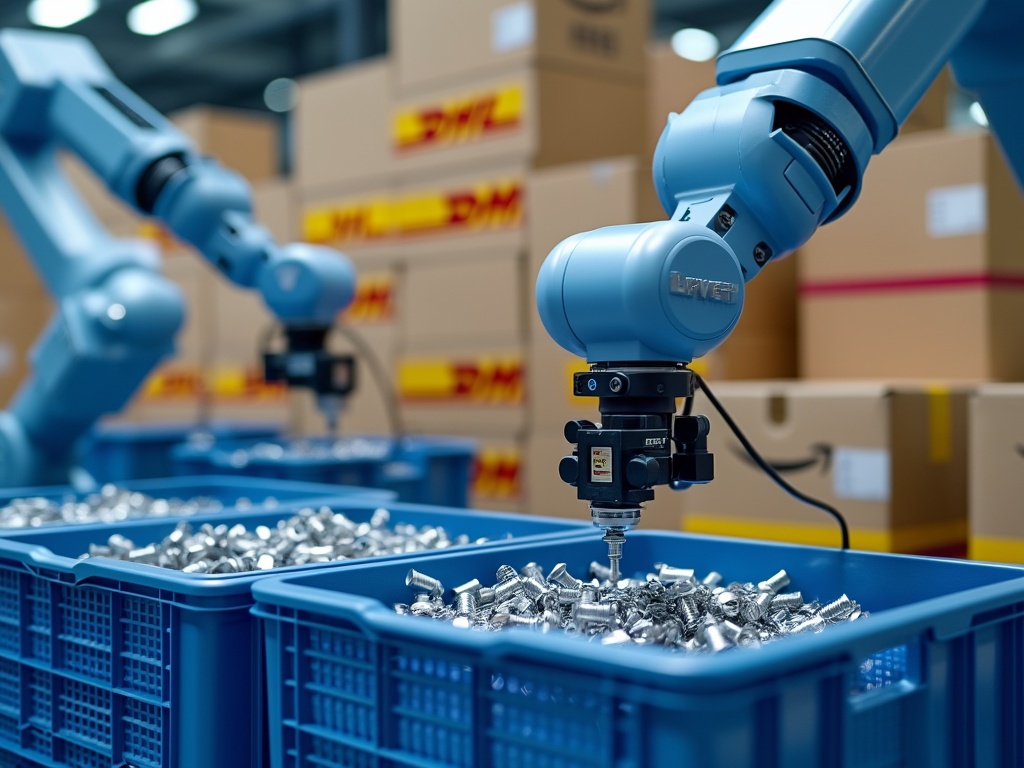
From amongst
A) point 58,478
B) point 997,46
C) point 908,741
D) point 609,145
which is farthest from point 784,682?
point 609,145

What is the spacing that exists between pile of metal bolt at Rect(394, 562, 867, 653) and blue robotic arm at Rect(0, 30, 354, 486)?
4.08 ft

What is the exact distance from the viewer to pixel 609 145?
3.47m

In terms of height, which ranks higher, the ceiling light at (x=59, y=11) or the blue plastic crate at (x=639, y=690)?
the ceiling light at (x=59, y=11)

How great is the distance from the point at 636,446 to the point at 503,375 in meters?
2.26

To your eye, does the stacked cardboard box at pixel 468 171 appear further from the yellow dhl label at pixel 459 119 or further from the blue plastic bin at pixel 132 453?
the blue plastic bin at pixel 132 453

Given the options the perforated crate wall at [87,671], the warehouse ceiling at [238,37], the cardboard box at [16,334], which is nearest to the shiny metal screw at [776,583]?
the perforated crate wall at [87,671]

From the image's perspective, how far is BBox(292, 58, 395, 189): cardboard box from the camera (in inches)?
147

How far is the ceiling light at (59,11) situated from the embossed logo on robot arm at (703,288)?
7768 millimetres

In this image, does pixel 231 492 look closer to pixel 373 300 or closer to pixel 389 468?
pixel 389 468

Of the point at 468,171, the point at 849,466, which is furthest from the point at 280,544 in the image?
the point at 468,171

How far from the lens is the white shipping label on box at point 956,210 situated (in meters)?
2.46

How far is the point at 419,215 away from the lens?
3.60 metres

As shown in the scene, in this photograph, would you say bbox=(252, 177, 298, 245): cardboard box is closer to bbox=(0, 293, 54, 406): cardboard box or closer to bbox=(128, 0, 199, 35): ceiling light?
bbox=(0, 293, 54, 406): cardboard box

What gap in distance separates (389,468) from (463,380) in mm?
619
